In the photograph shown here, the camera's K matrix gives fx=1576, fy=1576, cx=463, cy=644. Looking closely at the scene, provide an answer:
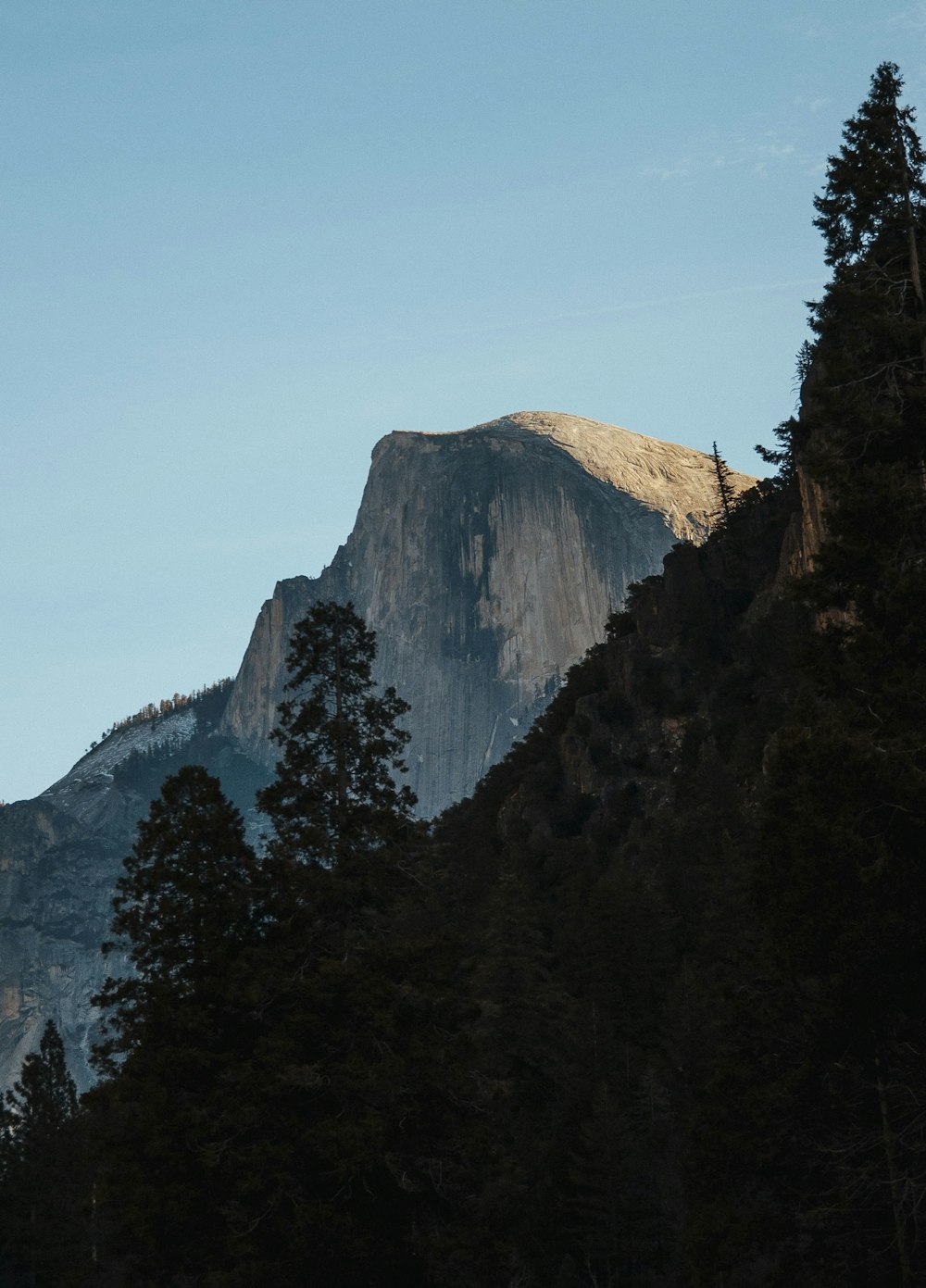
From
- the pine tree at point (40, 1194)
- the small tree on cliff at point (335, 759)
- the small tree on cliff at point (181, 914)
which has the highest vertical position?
the small tree on cliff at point (335, 759)

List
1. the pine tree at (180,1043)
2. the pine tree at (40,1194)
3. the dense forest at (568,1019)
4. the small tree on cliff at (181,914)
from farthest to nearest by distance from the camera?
1. the pine tree at (40,1194)
2. the small tree on cliff at (181,914)
3. the pine tree at (180,1043)
4. the dense forest at (568,1019)

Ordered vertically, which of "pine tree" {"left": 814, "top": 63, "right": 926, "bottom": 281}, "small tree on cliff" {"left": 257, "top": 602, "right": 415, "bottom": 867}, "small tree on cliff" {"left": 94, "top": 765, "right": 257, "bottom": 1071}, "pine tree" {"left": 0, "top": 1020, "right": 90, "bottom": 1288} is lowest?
"pine tree" {"left": 0, "top": 1020, "right": 90, "bottom": 1288}

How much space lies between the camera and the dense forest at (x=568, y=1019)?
59.4 ft

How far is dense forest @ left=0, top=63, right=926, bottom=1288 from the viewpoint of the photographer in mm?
18109

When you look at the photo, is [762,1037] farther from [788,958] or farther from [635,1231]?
[635,1231]

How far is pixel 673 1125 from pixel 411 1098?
1334 centimetres

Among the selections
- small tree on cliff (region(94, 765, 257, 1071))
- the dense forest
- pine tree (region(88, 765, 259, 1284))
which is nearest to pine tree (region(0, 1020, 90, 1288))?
the dense forest

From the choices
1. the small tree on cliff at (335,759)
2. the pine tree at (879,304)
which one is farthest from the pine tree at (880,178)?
the small tree on cliff at (335,759)

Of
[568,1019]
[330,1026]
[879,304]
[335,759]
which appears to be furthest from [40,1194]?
[879,304]

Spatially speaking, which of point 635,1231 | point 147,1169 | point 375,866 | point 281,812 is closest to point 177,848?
point 281,812

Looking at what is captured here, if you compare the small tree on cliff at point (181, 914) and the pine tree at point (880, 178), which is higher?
the pine tree at point (880, 178)

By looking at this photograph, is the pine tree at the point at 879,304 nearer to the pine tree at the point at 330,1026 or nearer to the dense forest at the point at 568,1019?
the dense forest at the point at 568,1019

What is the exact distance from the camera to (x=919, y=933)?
17.2m

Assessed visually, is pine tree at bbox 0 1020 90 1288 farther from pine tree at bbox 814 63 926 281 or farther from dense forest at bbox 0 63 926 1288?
pine tree at bbox 814 63 926 281
